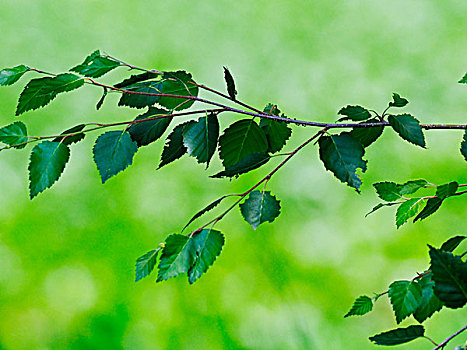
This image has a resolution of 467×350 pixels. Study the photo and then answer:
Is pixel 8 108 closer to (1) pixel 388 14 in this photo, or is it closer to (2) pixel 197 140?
(1) pixel 388 14

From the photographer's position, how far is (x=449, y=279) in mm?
342

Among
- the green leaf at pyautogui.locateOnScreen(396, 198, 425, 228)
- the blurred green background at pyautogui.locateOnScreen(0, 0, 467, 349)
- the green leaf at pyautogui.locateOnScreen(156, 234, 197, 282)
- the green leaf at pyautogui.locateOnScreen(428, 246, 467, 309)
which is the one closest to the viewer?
the green leaf at pyautogui.locateOnScreen(428, 246, 467, 309)

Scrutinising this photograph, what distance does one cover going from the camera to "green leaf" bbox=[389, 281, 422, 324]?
533 millimetres

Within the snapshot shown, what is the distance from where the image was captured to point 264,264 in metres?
1.85

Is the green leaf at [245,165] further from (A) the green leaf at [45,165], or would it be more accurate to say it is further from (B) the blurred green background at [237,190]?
(B) the blurred green background at [237,190]

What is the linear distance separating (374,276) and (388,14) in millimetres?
1337

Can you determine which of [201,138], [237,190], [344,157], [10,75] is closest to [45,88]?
[10,75]

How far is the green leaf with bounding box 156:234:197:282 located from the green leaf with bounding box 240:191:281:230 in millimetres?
60

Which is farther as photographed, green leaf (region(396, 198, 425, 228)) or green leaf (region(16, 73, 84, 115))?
green leaf (region(396, 198, 425, 228))

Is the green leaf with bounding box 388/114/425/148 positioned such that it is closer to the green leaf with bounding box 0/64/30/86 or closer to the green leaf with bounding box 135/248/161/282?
the green leaf with bounding box 135/248/161/282

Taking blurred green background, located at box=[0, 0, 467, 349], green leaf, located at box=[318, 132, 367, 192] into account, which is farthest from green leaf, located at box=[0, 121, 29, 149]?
blurred green background, located at box=[0, 0, 467, 349]

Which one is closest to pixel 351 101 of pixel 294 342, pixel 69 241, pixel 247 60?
pixel 247 60

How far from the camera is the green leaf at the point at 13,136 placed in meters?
0.54

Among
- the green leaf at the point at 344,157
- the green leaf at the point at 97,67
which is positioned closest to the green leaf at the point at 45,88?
→ the green leaf at the point at 97,67
